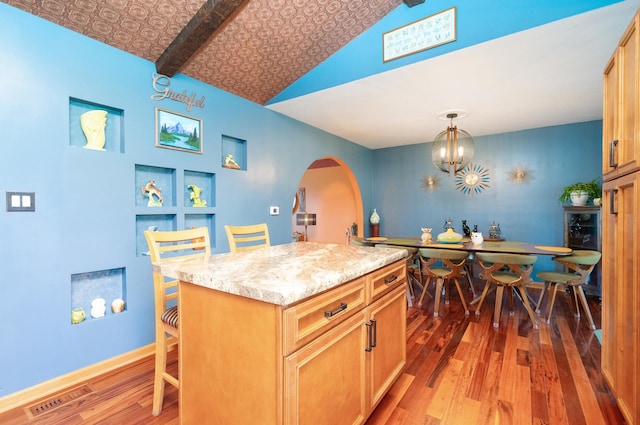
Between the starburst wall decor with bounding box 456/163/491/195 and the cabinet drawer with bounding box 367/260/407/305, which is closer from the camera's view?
the cabinet drawer with bounding box 367/260/407/305

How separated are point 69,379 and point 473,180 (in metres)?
5.47

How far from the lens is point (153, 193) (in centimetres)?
254

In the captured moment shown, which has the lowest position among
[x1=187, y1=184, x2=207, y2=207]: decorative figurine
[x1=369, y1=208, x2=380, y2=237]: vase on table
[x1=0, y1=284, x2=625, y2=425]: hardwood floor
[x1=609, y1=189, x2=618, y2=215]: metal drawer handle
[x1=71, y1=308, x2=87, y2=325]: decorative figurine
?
[x1=0, y1=284, x2=625, y2=425]: hardwood floor

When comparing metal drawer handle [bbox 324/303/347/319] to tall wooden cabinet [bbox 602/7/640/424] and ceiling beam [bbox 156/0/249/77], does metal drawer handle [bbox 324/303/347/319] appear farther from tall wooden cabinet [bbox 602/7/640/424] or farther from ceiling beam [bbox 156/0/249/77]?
ceiling beam [bbox 156/0/249/77]

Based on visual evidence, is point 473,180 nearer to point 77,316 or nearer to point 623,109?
point 623,109

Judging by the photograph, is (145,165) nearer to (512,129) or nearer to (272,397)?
Result: (272,397)

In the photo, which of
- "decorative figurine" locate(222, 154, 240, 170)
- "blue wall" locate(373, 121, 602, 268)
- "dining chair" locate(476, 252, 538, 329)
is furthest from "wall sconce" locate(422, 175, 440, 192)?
"decorative figurine" locate(222, 154, 240, 170)

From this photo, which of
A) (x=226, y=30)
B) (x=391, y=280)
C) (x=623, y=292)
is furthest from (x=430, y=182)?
(x=226, y=30)

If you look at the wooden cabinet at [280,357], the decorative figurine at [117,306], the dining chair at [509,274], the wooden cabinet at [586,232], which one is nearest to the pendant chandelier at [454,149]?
the dining chair at [509,274]

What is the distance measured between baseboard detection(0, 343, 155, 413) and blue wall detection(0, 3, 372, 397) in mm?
39

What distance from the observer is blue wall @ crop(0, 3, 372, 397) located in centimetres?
181

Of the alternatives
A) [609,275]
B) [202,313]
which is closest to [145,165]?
Answer: [202,313]

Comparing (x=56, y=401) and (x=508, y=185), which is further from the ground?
(x=508, y=185)

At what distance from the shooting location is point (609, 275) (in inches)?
67.5
